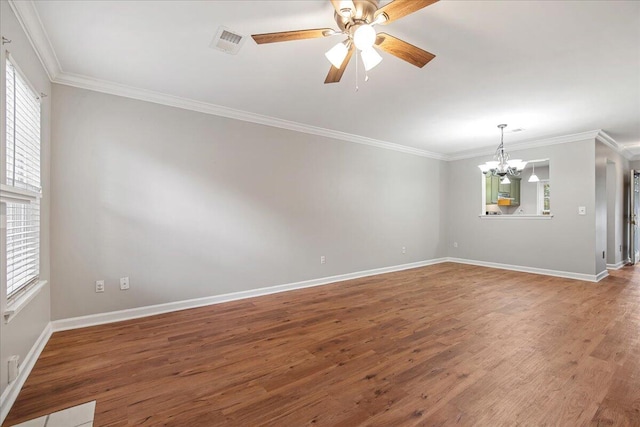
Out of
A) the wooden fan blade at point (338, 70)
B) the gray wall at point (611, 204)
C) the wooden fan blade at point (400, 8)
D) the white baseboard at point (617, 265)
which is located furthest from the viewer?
the white baseboard at point (617, 265)

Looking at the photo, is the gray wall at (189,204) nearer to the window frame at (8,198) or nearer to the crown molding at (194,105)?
the crown molding at (194,105)

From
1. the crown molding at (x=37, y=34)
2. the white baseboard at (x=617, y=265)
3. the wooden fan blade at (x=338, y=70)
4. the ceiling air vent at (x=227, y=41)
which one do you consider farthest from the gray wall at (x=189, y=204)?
the white baseboard at (x=617, y=265)

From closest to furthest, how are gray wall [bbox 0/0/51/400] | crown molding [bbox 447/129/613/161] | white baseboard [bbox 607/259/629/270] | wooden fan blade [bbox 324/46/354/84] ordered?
gray wall [bbox 0/0/51/400]
wooden fan blade [bbox 324/46/354/84]
crown molding [bbox 447/129/613/161]
white baseboard [bbox 607/259/629/270]

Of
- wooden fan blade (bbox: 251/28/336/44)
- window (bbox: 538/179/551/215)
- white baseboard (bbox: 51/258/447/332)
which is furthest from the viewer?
window (bbox: 538/179/551/215)

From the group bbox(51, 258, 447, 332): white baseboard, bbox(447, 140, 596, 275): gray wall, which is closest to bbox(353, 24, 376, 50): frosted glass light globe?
bbox(51, 258, 447, 332): white baseboard

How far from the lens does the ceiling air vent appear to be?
2.26 m

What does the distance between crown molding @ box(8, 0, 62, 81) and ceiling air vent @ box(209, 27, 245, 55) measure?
3.77 feet

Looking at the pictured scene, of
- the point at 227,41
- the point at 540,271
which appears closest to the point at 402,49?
the point at 227,41

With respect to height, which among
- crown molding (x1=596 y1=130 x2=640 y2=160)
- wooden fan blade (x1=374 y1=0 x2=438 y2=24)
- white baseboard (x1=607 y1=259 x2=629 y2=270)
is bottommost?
white baseboard (x1=607 y1=259 x2=629 y2=270)

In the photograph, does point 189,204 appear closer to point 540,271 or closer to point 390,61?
point 390,61

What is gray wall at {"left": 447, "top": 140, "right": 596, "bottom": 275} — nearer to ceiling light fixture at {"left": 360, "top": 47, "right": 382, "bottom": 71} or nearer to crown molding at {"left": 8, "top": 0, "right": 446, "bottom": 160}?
crown molding at {"left": 8, "top": 0, "right": 446, "bottom": 160}

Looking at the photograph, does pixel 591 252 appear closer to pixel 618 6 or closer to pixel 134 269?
pixel 618 6

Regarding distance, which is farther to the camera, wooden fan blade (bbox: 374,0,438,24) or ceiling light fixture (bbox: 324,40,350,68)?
ceiling light fixture (bbox: 324,40,350,68)

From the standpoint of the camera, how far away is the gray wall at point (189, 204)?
297 cm
